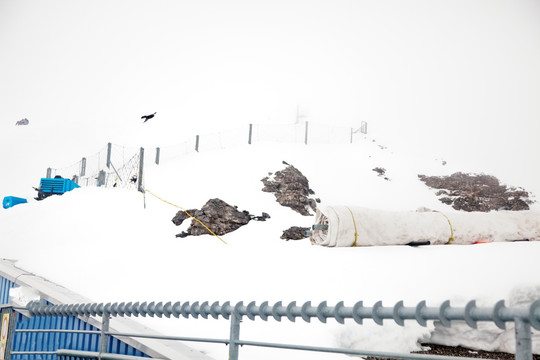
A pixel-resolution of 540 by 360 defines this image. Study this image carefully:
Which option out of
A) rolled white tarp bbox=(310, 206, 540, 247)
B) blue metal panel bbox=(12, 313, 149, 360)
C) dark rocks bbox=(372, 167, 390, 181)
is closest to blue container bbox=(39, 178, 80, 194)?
blue metal panel bbox=(12, 313, 149, 360)

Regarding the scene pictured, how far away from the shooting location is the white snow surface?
19.5ft

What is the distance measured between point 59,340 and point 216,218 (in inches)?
335

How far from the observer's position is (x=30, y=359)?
250 inches

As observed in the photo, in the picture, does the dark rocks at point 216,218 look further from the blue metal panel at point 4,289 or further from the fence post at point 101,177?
the fence post at point 101,177

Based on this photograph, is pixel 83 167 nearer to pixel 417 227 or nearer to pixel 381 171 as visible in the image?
pixel 381 171

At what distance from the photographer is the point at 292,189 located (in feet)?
61.1

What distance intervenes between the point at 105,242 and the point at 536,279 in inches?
394

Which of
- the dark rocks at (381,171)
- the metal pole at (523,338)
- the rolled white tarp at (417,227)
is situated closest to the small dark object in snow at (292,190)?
the dark rocks at (381,171)

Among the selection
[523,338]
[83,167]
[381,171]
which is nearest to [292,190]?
[381,171]

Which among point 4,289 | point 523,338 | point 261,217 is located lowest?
point 4,289

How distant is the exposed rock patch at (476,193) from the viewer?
22.5 metres

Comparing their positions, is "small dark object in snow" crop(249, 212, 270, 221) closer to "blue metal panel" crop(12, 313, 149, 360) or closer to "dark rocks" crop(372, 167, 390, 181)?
"blue metal panel" crop(12, 313, 149, 360)

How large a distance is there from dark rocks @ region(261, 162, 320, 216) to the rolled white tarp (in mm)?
7644

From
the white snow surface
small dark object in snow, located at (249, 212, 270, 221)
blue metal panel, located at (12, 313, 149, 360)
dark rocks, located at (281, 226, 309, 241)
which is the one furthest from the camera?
small dark object in snow, located at (249, 212, 270, 221)
